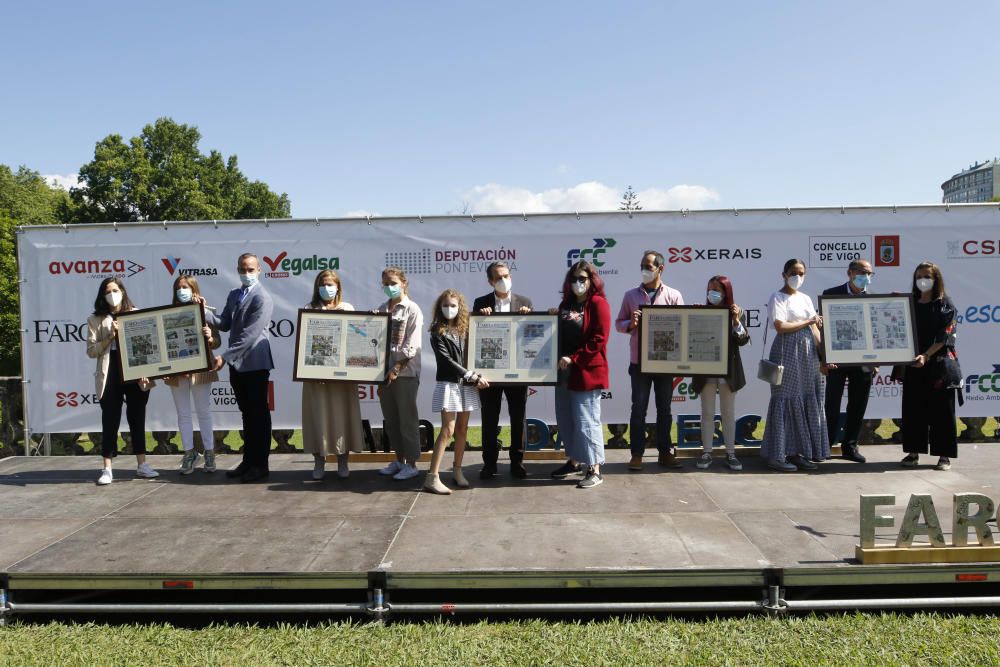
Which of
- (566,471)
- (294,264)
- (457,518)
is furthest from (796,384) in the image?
(294,264)

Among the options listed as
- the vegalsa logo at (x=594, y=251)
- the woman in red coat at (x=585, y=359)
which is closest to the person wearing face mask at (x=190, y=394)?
the woman in red coat at (x=585, y=359)

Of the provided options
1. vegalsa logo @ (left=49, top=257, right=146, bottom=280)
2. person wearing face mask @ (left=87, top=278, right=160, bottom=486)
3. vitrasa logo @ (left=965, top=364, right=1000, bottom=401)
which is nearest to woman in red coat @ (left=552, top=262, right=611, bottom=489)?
person wearing face mask @ (left=87, top=278, right=160, bottom=486)

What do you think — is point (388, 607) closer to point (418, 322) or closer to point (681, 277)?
point (418, 322)

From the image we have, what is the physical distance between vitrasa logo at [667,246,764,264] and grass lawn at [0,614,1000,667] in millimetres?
4540

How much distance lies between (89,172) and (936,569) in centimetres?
4738

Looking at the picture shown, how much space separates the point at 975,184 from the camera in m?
141

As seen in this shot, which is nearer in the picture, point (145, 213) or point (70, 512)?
point (70, 512)

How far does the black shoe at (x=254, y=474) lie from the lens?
6.60 metres

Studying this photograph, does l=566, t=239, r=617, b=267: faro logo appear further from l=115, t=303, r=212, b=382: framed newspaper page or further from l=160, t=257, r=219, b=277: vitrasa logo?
l=160, t=257, r=219, b=277: vitrasa logo

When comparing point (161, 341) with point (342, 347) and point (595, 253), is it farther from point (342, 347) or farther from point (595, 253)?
point (595, 253)

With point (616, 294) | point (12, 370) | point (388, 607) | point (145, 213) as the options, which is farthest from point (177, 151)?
point (388, 607)

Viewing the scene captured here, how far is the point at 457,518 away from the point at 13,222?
Result: 4579cm

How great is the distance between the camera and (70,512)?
18.7 feet

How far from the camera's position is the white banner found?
7.96m
